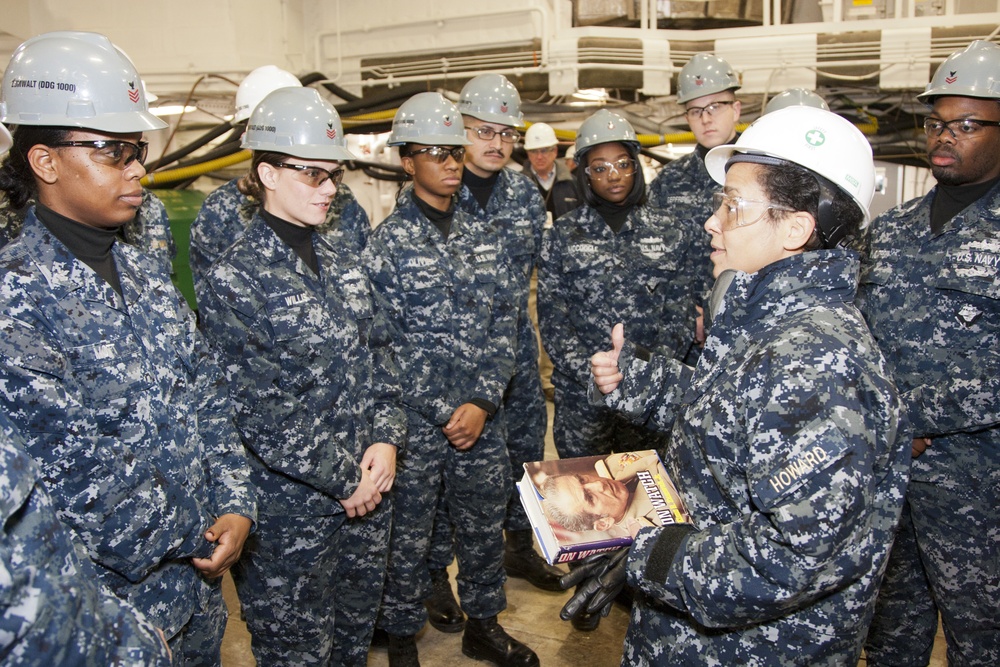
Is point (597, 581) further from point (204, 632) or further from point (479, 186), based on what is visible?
point (479, 186)

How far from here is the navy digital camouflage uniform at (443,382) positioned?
108 inches

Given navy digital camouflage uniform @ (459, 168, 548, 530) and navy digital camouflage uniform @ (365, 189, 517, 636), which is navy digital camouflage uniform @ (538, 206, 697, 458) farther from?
navy digital camouflage uniform @ (365, 189, 517, 636)

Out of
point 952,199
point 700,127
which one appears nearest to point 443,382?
point 952,199

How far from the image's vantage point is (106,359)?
1586mm

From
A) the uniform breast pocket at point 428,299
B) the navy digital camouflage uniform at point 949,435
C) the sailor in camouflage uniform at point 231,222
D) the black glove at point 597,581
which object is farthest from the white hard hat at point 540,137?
the black glove at point 597,581

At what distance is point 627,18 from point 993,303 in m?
5.10

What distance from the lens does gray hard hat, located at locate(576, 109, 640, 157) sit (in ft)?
10.4

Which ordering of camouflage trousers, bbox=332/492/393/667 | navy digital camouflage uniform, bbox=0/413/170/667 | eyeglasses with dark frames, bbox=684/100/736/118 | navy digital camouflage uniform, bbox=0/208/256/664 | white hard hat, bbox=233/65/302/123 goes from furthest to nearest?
1. white hard hat, bbox=233/65/302/123
2. eyeglasses with dark frames, bbox=684/100/736/118
3. camouflage trousers, bbox=332/492/393/667
4. navy digital camouflage uniform, bbox=0/208/256/664
5. navy digital camouflage uniform, bbox=0/413/170/667

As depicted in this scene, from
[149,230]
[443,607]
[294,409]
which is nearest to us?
[294,409]

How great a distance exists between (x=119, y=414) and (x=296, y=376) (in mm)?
603

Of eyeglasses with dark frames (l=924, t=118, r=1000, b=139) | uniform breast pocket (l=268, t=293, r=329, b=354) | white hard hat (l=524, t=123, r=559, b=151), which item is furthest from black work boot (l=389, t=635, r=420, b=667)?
white hard hat (l=524, t=123, r=559, b=151)

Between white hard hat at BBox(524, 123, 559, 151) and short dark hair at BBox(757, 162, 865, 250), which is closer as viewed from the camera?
short dark hair at BBox(757, 162, 865, 250)

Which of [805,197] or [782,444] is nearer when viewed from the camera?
[782,444]

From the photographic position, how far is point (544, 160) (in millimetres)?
6148
